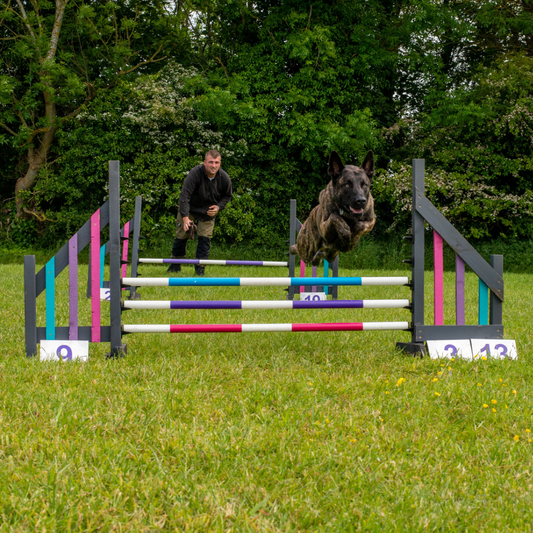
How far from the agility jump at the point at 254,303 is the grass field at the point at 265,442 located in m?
0.20

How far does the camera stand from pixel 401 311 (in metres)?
5.44

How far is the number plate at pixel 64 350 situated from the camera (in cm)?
303

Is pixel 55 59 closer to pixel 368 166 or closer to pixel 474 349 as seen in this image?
pixel 368 166

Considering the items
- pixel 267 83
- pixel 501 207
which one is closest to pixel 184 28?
pixel 267 83

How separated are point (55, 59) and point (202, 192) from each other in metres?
8.50

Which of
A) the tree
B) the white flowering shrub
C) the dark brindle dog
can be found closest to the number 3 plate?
the dark brindle dog

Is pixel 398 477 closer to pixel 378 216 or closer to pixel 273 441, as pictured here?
pixel 273 441

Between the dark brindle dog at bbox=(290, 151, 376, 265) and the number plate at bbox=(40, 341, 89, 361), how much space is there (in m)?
2.24

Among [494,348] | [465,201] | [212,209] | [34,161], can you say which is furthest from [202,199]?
[34,161]

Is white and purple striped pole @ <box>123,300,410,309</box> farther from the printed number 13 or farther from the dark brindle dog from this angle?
the dark brindle dog

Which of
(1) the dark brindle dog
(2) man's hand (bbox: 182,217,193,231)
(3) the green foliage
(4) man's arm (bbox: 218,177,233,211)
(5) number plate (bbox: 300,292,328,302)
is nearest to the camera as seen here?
(1) the dark brindle dog

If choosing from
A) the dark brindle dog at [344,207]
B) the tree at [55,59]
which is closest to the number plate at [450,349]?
the dark brindle dog at [344,207]

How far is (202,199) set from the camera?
301 inches

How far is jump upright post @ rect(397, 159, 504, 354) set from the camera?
3.23 m
